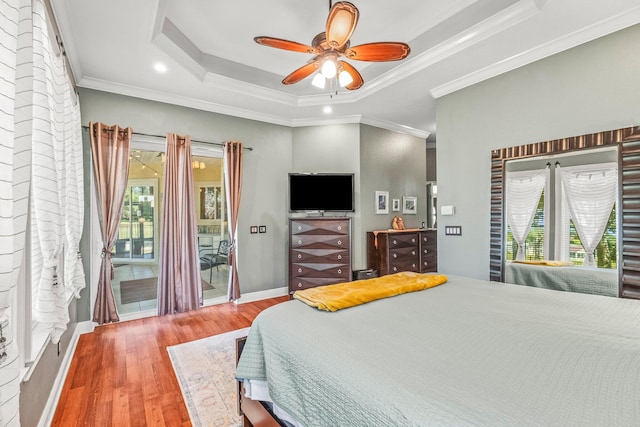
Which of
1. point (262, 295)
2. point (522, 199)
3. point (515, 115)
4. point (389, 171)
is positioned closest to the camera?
point (522, 199)

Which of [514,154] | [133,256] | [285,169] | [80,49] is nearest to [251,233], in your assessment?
[285,169]

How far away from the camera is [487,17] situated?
246 cm

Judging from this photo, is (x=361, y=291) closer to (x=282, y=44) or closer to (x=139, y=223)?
(x=282, y=44)

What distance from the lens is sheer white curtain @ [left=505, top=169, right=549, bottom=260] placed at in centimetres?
265

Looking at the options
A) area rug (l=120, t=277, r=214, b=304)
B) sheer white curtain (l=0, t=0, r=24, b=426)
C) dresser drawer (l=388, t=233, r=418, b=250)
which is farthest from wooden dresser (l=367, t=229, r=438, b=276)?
sheer white curtain (l=0, t=0, r=24, b=426)

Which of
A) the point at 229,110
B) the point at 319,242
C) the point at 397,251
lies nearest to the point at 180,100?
the point at 229,110

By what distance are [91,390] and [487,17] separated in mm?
4199

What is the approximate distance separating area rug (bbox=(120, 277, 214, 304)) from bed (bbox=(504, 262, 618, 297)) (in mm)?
3884

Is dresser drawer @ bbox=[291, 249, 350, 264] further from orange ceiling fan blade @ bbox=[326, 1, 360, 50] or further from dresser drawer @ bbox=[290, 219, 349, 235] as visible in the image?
orange ceiling fan blade @ bbox=[326, 1, 360, 50]

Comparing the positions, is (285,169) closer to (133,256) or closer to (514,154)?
(133,256)

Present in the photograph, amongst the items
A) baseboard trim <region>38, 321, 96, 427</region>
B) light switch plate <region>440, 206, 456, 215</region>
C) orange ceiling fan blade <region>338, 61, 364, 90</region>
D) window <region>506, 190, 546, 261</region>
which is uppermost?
orange ceiling fan blade <region>338, 61, 364, 90</region>

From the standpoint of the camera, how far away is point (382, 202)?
4875 mm

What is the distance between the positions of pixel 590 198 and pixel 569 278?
645 millimetres

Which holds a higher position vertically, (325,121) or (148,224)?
(325,121)
